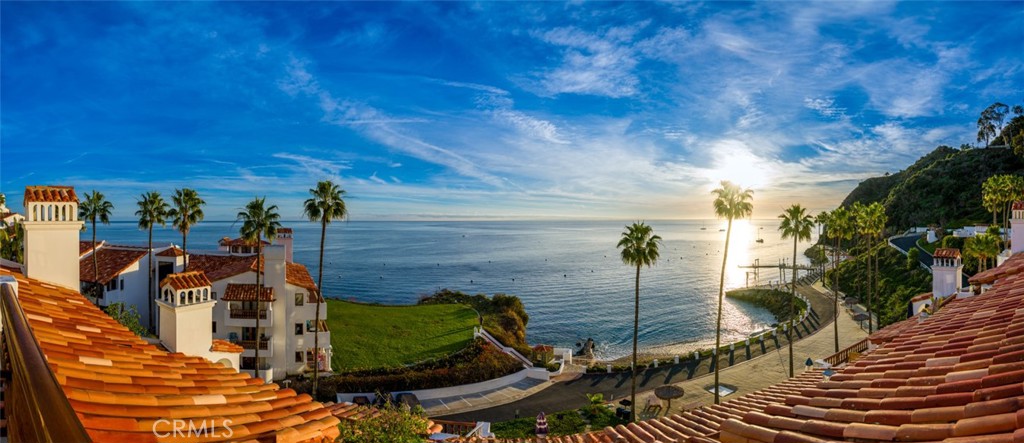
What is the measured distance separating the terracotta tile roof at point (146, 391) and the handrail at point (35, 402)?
4.70ft

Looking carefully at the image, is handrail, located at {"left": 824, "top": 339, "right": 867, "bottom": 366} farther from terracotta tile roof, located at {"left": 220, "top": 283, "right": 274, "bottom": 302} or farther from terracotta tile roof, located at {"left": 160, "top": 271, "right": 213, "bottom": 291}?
terracotta tile roof, located at {"left": 220, "top": 283, "right": 274, "bottom": 302}

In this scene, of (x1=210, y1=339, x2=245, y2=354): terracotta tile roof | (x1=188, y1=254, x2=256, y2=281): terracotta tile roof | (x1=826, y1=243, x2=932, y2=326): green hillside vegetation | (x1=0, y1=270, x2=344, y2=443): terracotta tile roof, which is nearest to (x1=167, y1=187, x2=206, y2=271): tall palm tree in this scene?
(x1=188, y1=254, x2=256, y2=281): terracotta tile roof

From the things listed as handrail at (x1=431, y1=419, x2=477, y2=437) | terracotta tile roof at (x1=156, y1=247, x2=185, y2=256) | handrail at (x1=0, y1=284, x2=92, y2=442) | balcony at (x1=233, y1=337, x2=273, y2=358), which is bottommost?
handrail at (x1=431, y1=419, x2=477, y2=437)

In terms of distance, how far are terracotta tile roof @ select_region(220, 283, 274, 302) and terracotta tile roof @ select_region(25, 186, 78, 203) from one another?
66.6 feet

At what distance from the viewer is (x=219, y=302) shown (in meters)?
31.6

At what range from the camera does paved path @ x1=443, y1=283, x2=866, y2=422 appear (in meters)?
29.8

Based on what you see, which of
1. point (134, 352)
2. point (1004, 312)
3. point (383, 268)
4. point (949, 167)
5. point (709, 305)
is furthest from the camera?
point (383, 268)

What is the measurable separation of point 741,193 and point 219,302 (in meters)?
34.6

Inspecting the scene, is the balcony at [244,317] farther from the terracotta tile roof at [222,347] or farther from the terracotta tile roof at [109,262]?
the terracotta tile roof at [222,347]

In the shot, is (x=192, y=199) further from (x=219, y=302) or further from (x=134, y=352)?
(x=134, y=352)

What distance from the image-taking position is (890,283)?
59281 millimetres

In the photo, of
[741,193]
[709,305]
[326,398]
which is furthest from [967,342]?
[709,305]

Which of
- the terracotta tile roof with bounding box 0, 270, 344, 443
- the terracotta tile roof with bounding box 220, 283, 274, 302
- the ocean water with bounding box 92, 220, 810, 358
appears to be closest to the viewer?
the terracotta tile roof with bounding box 0, 270, 344, 443

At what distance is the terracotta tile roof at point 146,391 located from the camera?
14.5 ft
